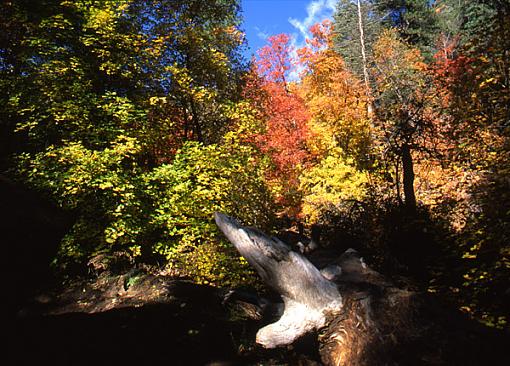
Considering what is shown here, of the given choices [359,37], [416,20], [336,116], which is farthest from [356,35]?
[416,20]

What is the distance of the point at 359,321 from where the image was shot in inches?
143

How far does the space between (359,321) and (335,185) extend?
759cm

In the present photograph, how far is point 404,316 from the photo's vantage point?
354cm

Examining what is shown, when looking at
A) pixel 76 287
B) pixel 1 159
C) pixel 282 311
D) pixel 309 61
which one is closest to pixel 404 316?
pixel 282 311

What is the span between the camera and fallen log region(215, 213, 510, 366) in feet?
9.93

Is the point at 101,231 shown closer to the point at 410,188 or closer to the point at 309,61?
the point at 410,188

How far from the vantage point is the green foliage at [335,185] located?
10.6m

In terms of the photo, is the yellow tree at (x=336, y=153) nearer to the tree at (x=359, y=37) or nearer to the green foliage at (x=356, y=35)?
the tree at (x=359, y=37)

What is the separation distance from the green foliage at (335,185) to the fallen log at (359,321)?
6.15 metres

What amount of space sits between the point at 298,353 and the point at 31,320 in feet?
17.5

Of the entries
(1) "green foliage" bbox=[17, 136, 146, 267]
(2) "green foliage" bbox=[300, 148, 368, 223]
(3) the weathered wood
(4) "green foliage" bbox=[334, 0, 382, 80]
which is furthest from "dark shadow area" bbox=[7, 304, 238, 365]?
(4) "green foliage" bbox=[334, 0, 382, 80]

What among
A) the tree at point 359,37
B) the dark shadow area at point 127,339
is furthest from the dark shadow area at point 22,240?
the tree at point 359,37

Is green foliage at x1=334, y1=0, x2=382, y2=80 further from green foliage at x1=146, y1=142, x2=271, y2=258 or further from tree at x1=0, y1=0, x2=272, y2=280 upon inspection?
green foliage at x1=146, y1=142, x2=271, y2=258

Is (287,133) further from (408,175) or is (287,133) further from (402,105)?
(408,175)
